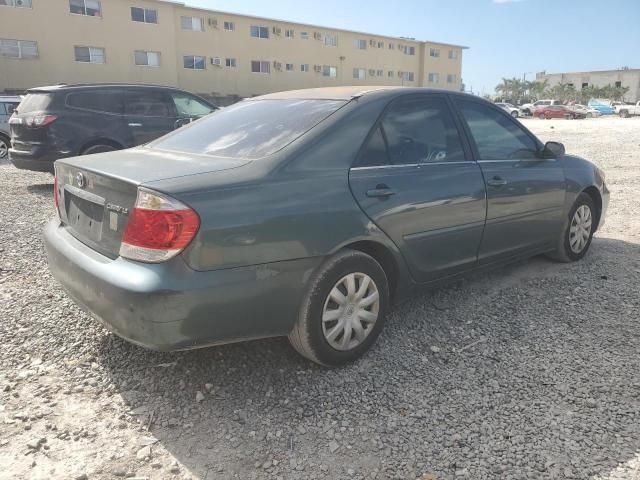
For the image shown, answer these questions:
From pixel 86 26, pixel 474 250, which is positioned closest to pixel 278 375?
pixel 474 250

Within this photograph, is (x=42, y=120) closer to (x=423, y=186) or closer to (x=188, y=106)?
(x=188, y=106)

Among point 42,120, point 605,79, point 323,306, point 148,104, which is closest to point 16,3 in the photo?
point 148,104

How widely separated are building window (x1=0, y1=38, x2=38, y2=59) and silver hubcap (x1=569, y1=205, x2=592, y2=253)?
32168 millimetres

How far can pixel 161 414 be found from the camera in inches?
106

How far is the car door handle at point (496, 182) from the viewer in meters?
3.86

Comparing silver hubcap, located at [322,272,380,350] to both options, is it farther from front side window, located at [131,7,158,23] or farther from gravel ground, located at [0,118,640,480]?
front side window, located at [131,7,158,23]

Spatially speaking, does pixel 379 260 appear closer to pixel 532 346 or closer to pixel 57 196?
pixel 532 346

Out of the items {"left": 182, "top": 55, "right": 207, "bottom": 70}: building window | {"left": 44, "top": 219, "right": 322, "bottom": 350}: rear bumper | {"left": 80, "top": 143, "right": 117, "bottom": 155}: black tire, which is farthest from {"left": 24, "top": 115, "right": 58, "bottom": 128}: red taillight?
{"left": 182, "top": 55, "right": 207, "bottom": 70}: building window

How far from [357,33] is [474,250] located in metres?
46.9

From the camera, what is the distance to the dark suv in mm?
8188

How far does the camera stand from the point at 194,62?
37000 millimetres

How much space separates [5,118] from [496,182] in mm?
13347

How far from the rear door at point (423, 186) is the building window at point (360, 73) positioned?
1820 inches

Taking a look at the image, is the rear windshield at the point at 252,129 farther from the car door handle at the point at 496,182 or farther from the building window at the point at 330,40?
the building window at the point at 330,40
